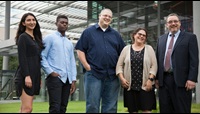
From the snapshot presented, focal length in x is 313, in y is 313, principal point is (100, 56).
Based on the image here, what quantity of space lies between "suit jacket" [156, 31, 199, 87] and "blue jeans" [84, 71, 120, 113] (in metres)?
0.69

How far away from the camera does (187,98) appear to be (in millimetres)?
4355

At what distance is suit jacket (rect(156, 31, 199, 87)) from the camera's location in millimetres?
4312

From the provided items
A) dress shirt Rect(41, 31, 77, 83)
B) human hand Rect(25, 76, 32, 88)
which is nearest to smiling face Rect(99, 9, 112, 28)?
dress shirt Rect(41, 31, 77, 83)

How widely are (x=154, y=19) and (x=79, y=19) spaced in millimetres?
9421

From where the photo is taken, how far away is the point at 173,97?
14.4 ft

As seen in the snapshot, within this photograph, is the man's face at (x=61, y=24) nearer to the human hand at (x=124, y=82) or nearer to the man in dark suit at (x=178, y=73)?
the human hand at (x=124, y=82)

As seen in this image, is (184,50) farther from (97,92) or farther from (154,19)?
(154,19)

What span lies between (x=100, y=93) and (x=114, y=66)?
1.46 feet

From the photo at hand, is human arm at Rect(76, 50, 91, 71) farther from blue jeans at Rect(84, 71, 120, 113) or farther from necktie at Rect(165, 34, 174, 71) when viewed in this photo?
necktie at Rect(165, 34, 174, 71)

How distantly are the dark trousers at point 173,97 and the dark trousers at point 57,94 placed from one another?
1.39m

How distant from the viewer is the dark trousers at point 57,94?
4.34m

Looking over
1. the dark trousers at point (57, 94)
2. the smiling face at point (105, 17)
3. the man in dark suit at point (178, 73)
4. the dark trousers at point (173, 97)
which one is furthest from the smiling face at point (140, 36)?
the dark trousers at point (57, 94)

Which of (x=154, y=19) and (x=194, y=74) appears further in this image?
(x=154, y=19)

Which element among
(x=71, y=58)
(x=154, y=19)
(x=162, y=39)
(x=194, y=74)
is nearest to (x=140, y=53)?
(x=162, y=39)
